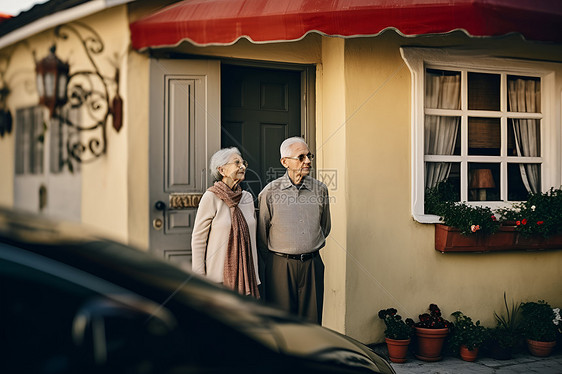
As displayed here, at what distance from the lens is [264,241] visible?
4.32m

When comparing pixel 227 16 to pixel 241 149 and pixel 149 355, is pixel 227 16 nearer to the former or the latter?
pixel 241 149

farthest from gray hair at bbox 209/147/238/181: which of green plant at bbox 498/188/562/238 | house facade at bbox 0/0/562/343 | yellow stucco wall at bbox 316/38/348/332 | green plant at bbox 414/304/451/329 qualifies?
green plant at bbox 498/188/562/238

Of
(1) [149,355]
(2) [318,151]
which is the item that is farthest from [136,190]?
(1) [149,355]

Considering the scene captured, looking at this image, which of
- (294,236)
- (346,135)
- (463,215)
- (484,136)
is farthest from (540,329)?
(294,236)

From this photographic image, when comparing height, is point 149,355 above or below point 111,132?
below

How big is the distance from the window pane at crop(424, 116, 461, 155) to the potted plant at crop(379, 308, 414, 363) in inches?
67.4

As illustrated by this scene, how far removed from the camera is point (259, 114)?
5.71 metres

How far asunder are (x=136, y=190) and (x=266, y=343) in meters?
3.76

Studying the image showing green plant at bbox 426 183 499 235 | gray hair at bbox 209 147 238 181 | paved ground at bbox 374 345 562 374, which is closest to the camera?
gray hair at bbox 209 147 238 181

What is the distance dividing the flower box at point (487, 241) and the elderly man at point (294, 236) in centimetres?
164

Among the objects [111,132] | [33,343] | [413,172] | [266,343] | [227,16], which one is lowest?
[266,343]

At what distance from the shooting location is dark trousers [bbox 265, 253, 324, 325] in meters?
4.17

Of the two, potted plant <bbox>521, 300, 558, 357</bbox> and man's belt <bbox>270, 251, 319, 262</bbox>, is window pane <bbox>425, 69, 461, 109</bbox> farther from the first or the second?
man's belt <bbox>270, 251, 319, 262</bbox>

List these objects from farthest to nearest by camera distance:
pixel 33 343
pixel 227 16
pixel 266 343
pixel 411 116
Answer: pixel 411 116
pixel 227 16
pixel 266 343
pixel 33 343
